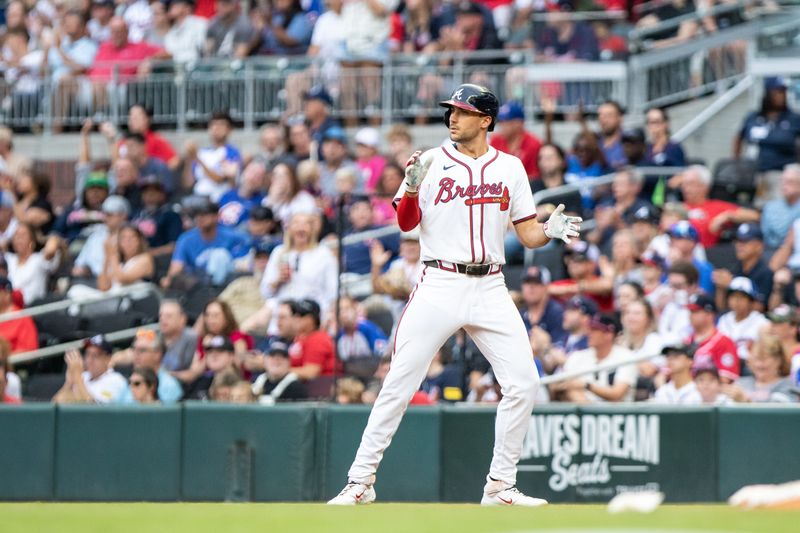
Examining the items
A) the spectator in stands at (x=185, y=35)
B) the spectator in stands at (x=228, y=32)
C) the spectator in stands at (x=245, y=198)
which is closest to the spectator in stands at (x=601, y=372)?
the spectator in stands at (x=245, y=198)

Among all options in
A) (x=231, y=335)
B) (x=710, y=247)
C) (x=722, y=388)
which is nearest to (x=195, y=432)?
(x=231, y=335)

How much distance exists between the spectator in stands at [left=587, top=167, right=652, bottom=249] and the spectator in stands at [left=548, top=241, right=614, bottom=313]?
45 cm

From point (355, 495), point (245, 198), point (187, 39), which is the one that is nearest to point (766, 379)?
point (355, 495)

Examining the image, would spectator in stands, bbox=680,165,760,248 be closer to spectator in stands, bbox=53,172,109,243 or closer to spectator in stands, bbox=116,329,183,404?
spectator in stands, bbox=116,329,183,404

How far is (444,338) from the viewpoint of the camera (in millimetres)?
7277

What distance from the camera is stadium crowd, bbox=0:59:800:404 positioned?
10.4 m

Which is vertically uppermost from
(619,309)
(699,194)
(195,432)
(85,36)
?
(85,36)

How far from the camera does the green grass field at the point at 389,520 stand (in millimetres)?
5047

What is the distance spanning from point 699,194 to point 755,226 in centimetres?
79

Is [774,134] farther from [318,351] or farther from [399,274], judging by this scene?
[318,351]

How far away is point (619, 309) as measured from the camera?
1081 centimetres

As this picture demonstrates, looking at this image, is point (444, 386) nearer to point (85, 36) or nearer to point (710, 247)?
point (710, 247)

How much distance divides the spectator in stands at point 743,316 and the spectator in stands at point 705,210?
130 centimetres

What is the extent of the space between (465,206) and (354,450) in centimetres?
331
